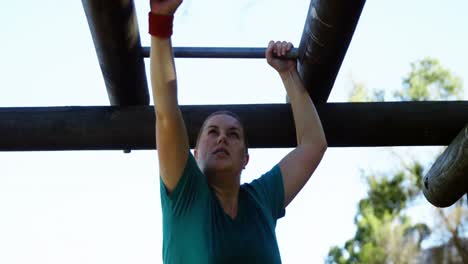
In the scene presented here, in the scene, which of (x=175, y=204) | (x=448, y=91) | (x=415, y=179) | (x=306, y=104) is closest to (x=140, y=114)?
(x=306, y=104)

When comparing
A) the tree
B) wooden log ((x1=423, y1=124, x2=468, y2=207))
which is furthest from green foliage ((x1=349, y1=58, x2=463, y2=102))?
wooden log ((x1=423, y1=124, x2=468, y2=207))

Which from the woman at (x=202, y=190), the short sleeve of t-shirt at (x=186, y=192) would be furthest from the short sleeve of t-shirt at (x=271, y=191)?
the short sleeve of t-shirt at (x=186, y=192)

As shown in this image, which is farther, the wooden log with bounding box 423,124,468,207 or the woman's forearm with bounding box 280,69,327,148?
the wooden log with bounding box 423,124,468,207

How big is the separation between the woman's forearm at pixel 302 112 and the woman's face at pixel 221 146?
306 millimetres

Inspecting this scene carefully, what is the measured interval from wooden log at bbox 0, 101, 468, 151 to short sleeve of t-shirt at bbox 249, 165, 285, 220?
338 millimetres

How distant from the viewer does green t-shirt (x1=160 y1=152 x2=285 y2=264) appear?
1.76 m

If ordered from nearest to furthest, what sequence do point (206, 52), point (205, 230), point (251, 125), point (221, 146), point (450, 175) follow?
point (205, 230)
point (221, 146)
point (206, 52)
point (251, 125)
point (450, 175)

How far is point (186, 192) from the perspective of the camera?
1829 millimetres

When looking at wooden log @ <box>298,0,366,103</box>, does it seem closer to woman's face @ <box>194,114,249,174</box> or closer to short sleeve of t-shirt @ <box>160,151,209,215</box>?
woman's face @ <box>194,114,249,174</box>

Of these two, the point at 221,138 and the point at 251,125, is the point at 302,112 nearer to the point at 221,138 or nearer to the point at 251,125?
the point at 251,125

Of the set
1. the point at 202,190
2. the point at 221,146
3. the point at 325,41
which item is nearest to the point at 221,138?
the point at 221,146

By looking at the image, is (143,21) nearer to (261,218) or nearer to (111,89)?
(111,89)

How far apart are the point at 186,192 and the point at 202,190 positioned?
45mm

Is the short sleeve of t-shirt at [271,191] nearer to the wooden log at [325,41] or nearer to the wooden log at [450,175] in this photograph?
the wooden log at [325,41]
